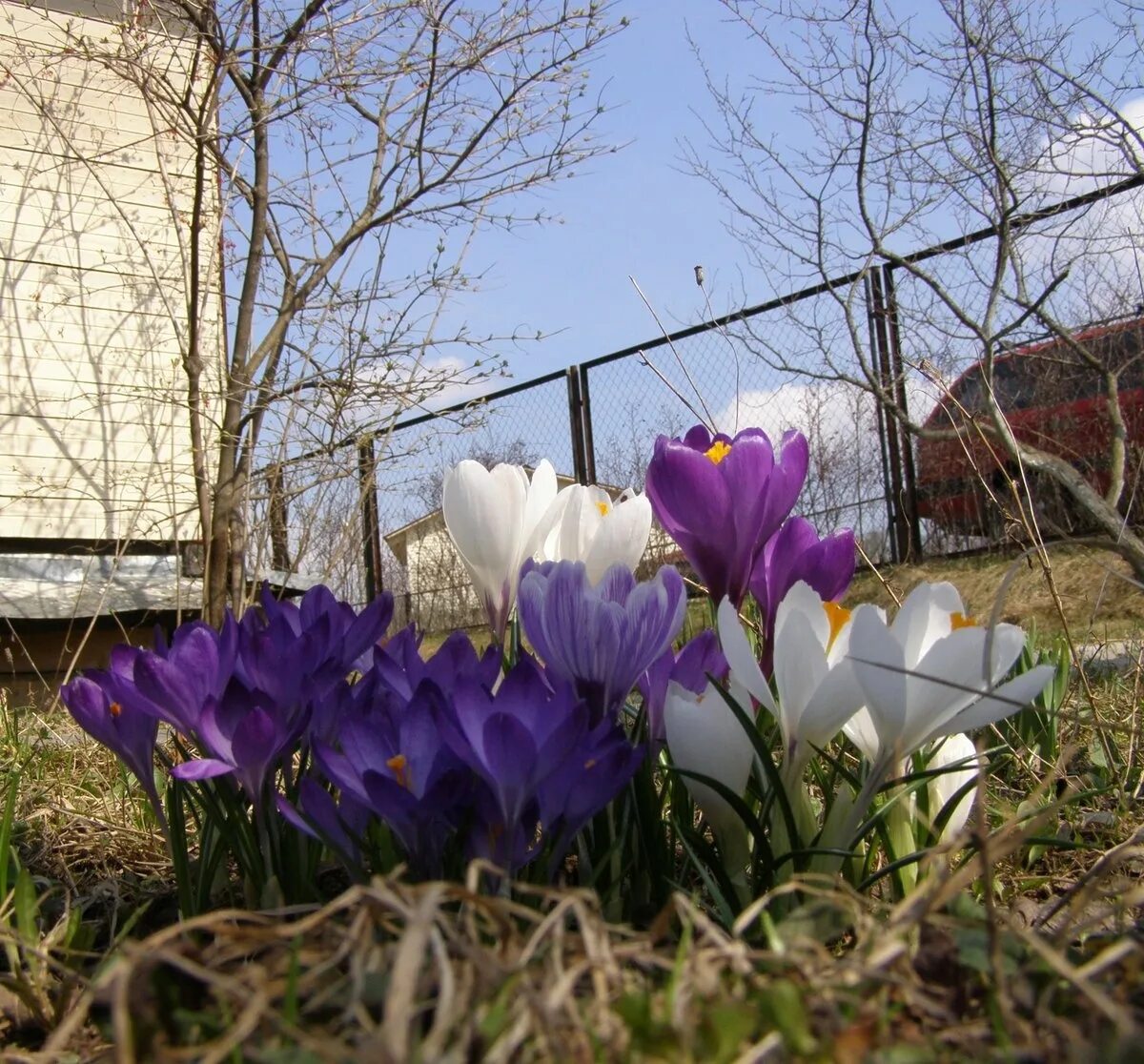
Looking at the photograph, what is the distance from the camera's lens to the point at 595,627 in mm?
866

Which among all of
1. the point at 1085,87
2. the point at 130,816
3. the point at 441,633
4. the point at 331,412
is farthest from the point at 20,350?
the point at 1085,87

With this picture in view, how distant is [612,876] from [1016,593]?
627cm

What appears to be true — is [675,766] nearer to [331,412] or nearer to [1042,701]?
[1042,701]

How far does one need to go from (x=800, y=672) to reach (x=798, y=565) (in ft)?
0.87

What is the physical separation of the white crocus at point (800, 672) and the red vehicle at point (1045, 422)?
222 inches

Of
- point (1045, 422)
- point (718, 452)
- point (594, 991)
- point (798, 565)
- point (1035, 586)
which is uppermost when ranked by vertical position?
point (1045, 422)

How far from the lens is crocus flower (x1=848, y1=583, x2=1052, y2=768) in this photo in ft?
2.55

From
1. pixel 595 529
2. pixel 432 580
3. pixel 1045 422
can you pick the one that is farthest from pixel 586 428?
pixel 595 529

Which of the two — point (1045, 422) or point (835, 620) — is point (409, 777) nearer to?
point (835, 620)

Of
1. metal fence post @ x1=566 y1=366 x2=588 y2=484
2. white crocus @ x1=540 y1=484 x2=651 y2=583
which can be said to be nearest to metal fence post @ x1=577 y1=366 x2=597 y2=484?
metal fence post @ x1=566 y1=366 x2=588 y2=484

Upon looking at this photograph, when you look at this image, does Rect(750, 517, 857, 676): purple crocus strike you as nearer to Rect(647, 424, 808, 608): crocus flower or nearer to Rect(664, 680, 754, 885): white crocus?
Rect(647, 424, 808, 608): crocus flower

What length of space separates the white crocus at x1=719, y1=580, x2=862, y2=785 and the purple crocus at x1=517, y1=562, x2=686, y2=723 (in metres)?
0.07

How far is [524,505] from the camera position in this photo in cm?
119

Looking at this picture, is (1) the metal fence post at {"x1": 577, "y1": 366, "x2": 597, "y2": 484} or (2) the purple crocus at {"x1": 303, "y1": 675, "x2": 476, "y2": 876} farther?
(1) the metal fence post at {"x1": 577, "y1": 366, "x2": 597, "y2": 484}
